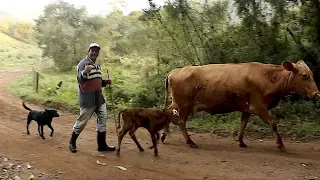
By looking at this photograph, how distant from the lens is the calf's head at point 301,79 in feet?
26.9

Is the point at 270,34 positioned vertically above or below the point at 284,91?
above

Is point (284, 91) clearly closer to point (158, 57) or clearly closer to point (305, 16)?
→ point (305, 16)

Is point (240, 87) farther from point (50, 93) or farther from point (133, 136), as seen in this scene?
point (50, 93)

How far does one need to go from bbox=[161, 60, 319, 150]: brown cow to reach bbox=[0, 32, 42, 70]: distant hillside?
26.8 meters

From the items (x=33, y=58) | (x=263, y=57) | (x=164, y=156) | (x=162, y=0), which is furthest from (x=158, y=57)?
(x=33, y=58)

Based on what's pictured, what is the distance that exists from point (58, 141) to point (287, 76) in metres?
5.03

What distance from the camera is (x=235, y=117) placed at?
11734mm

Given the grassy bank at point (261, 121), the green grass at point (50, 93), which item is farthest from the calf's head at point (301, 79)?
the green grass at point (50, 93)

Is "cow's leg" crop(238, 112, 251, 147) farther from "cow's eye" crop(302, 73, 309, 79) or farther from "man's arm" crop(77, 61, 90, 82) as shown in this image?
"man's arm" crop(77, 61, 90, 82)

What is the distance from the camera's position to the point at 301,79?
8242mm

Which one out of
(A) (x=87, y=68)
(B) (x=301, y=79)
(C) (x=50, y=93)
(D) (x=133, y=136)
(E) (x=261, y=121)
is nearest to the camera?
(A) (x=87, y=68)

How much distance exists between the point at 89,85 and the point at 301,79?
4.09m

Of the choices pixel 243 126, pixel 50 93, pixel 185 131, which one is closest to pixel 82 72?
pixel 185 131

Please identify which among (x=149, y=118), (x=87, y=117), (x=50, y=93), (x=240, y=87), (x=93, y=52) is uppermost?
(x=93, y=52)
